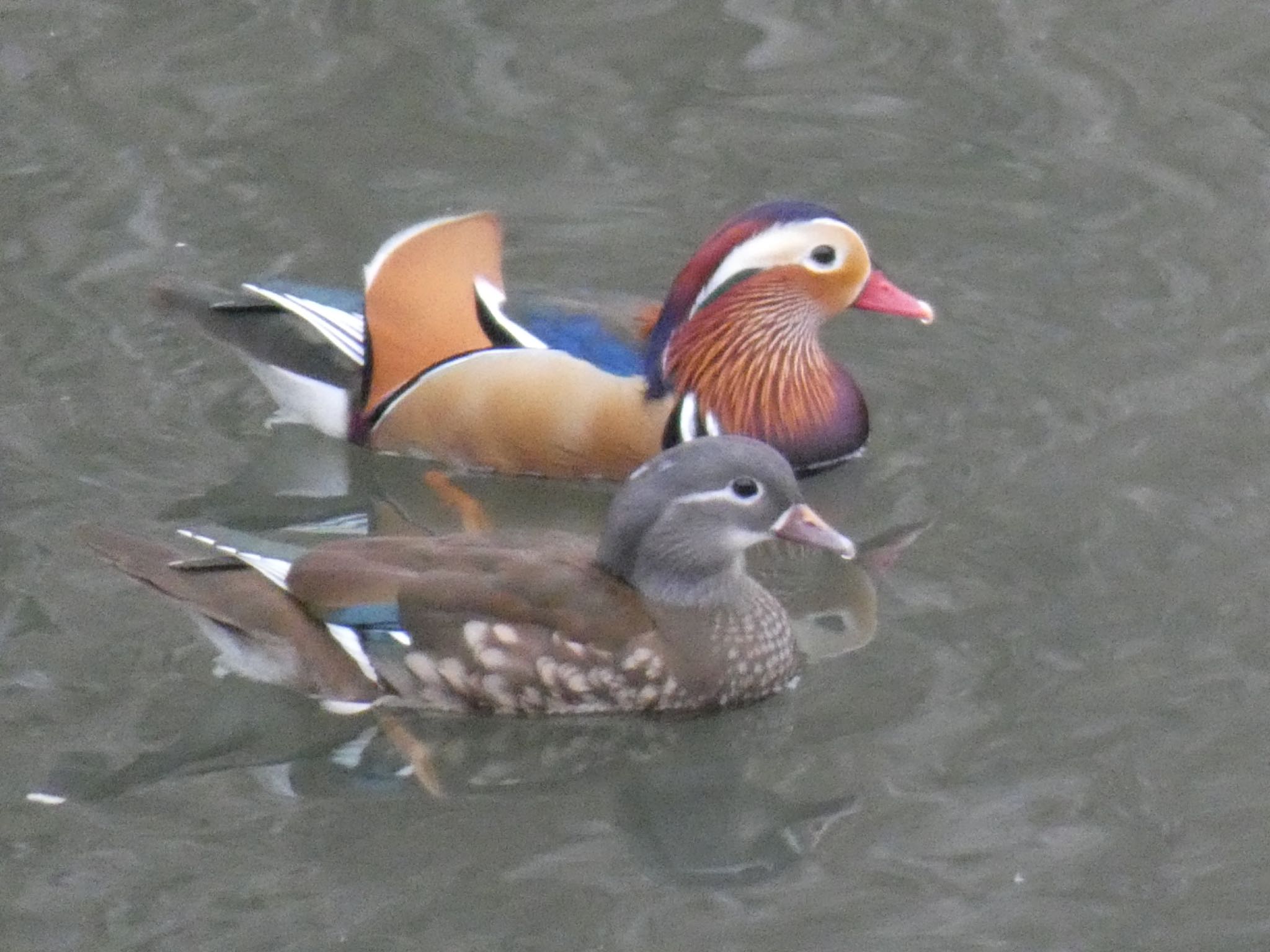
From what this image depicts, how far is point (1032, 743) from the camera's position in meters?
5.23

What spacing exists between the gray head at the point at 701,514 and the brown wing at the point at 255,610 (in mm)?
650

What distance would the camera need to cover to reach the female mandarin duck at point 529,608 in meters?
5.44

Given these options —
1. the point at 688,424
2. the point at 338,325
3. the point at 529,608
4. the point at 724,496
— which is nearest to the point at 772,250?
the point at 688,424

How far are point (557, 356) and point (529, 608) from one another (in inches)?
48.9

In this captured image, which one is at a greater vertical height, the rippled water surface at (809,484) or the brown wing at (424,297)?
the brown wing at (424,297)

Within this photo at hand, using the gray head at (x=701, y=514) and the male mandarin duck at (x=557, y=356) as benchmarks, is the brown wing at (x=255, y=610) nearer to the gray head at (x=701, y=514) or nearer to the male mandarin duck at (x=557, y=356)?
the gray head at (x=701, y=514)

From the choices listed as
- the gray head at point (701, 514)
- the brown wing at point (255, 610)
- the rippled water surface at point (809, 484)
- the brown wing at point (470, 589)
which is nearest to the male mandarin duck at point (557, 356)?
the rippled water surface at point (809, 484)

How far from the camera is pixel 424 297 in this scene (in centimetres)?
664

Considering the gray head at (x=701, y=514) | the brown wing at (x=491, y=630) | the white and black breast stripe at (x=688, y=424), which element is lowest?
the white and black breast stripe at (x=688, y=424)

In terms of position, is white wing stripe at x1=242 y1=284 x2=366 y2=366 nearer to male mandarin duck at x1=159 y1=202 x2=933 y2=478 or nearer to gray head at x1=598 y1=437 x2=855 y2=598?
male mandarin duck at x1=159 y1=202 x2=933 y2=478

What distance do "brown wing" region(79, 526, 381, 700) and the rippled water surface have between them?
117 mm

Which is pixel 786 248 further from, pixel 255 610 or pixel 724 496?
pixel 255 610

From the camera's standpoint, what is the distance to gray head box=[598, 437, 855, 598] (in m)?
5.53

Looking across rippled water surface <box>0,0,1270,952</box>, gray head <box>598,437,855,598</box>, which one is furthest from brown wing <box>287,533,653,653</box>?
rippled water surface <box>0,0,1270,952</box>
